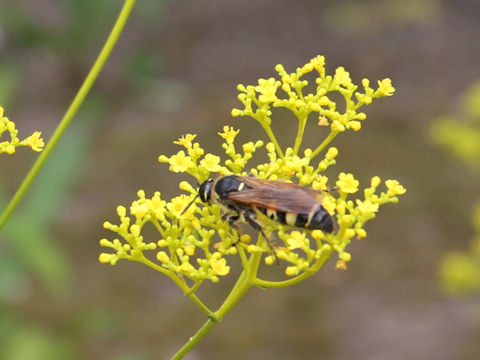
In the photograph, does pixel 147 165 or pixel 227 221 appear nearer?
pixel 227 221

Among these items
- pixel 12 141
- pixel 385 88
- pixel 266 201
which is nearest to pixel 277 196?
pixel 266 201

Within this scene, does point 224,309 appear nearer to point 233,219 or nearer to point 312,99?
point 233,219

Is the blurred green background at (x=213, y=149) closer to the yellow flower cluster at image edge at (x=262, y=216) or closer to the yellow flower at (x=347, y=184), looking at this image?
the yellow flower cluster at image edge at (x=262, y=216)

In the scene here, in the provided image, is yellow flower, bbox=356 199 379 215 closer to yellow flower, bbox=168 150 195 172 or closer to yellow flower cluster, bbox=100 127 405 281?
yellow flower cluster, bbox=100 127 405 281

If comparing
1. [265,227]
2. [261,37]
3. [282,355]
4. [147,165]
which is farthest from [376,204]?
[261,37]

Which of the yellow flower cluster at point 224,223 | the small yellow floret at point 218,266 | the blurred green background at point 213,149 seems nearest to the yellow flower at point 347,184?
the yellow flower cluster at point 224,223

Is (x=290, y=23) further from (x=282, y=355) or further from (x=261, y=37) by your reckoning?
(x=282, y=355)
